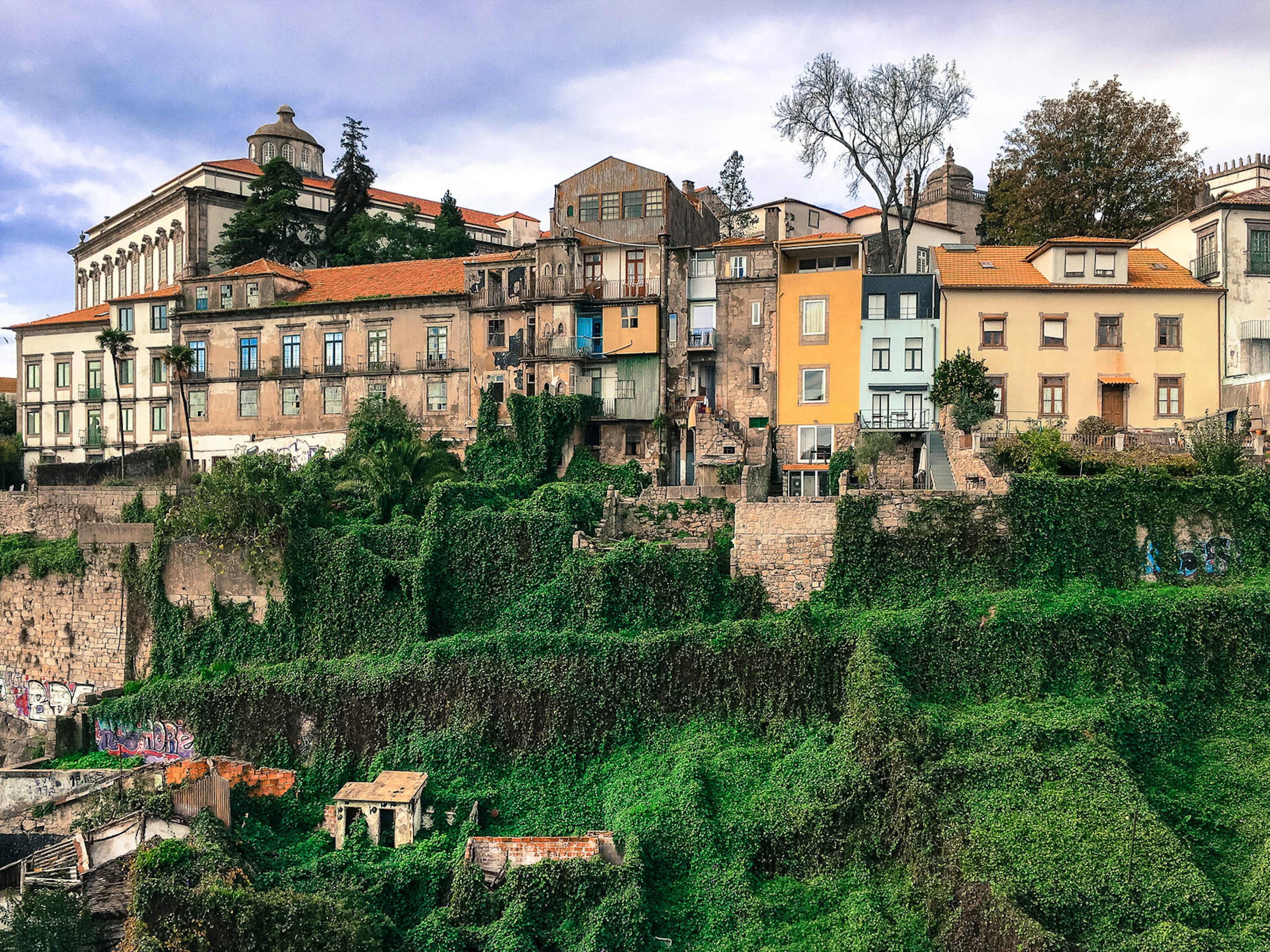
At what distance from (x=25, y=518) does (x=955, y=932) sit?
33449mm

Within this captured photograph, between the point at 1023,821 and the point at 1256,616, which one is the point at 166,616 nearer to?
the point at 1023,821

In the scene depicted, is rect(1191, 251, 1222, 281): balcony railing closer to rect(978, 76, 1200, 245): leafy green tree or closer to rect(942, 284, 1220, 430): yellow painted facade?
rect(942, 284, 1220, 430): yellow painted facade

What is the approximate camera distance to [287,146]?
6538cm

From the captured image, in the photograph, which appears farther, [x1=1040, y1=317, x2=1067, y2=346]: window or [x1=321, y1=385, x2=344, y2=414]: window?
[x1=321, y1=385, x2=344, y2=414]: window

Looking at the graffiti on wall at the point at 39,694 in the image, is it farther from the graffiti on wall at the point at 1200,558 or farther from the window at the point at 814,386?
Answer: the graffiti on wall at the point at 1200,558

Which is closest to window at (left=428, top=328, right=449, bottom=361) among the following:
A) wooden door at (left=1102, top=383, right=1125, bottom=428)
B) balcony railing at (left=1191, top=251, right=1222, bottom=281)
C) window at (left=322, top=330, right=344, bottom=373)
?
window at (left=322, top=330, right=344, bottom=373)

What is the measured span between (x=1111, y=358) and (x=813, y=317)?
405 inches

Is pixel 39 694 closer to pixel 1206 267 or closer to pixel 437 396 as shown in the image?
pixel 437 396

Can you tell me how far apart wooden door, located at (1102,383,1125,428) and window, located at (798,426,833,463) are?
30.5 feet

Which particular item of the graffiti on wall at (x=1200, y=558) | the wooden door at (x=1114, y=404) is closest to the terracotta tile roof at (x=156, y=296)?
the wooden door at (x=1114, y=404)

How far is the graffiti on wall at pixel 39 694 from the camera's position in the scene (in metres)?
32.6

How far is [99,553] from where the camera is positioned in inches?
1292

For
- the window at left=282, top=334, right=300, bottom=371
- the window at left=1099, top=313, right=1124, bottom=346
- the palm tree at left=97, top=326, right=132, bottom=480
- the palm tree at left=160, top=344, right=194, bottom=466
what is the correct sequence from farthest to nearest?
the palm tree at left=97, top=326, right=132, bottom=480 → the window at left=282, top=334, right=300, bottom=371 → the palm tree at left=160, top=344, right=194, bottom=466 → the window at left=1099, top=313, right=1124, bottom=346

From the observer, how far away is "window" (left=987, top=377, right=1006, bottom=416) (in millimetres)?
35375
